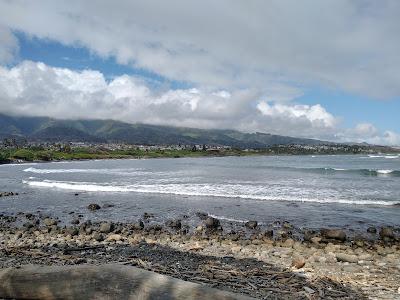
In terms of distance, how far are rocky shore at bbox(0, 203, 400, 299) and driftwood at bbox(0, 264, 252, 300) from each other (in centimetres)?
332

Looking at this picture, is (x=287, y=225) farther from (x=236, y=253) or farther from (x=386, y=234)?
(x=236, y=253)

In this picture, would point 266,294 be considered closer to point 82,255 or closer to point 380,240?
point 82,255

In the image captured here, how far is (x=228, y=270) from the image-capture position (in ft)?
34.1

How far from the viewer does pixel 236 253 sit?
1508cm

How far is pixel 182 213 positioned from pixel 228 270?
1694cm

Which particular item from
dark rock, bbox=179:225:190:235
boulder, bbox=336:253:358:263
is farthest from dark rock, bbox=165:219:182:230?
boulder, bbox=336:253:358:263

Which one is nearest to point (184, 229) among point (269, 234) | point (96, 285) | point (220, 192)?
point (269, 234)

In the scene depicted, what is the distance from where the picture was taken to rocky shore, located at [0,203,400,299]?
9672 millimetres

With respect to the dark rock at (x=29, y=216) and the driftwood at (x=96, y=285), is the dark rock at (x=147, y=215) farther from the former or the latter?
the driftwood at (x=96, y=285)

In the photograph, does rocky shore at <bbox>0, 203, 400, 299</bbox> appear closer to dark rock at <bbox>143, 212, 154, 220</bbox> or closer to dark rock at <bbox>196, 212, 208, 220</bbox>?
dark rock at <bbox>196, 212, 208, 220</bbox>

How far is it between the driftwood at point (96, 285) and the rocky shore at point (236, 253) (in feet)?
10.9

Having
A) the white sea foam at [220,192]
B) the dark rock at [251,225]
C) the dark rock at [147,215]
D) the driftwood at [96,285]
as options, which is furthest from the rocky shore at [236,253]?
the white sea foam at [220,192]

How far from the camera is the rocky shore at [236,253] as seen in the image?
9.67m

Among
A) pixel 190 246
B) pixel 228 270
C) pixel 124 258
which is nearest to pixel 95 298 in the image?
pixel 228 270
